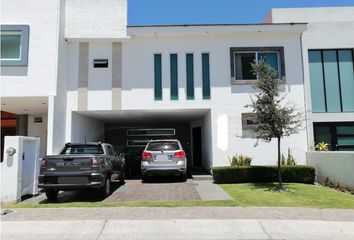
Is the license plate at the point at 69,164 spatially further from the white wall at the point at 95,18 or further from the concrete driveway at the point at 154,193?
the white wall at the point at 95,18

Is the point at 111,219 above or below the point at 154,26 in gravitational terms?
below

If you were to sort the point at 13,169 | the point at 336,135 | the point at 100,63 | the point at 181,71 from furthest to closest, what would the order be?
the point at 336,135, the point at 100,63, the point at 181,71, the point at 13,169

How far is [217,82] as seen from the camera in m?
15.1

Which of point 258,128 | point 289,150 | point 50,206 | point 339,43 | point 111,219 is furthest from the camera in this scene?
point 339,43

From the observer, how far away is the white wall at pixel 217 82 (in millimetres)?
14828

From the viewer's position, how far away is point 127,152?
17.2 m

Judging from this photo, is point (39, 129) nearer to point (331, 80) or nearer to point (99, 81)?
point (99, 81)

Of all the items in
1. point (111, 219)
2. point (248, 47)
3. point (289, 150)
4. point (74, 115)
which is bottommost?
point (111, 219)

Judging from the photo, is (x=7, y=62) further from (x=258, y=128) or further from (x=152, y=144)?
(x=258, y=128)

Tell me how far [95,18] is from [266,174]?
1044cm

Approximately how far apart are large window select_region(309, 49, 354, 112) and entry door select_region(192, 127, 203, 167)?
22.3 ft

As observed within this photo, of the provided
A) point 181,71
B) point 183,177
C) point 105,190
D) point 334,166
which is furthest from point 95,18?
point 334,166

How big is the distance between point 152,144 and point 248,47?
6.47 m

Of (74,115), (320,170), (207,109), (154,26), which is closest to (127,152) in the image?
(74,115)
